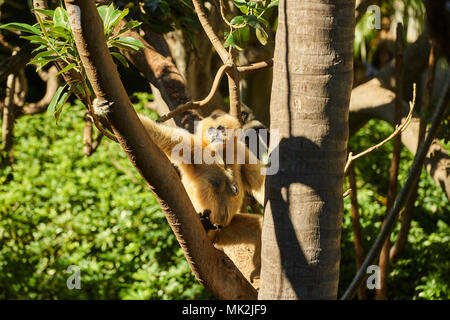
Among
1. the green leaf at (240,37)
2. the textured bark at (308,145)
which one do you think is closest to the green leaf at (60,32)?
the textured bark at (308,145)

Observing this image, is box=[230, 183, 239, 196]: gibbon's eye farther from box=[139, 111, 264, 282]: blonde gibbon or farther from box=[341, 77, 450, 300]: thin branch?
box=[341, 77, 450, 300]: thin branch

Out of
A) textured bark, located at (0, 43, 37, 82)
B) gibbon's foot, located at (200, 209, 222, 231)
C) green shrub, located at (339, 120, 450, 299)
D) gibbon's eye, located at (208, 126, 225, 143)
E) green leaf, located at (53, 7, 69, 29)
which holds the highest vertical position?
green leaf, located at (53, 7, 69, 29)

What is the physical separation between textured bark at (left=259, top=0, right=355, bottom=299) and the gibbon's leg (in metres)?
1.47

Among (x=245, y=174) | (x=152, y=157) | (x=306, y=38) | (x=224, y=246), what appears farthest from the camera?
(x=245, y=174)

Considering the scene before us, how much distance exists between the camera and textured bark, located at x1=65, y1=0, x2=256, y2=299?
80.6 inches

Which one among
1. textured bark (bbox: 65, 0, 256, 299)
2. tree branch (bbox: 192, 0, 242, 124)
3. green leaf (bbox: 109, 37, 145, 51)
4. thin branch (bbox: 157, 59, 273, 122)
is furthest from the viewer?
tree branch (bbox: 192, 0, 242, 124)

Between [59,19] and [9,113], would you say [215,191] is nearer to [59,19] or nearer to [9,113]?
[59,19]

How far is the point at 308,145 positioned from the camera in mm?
2168

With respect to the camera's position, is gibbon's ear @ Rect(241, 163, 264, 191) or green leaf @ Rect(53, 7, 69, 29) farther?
gibbon's ear @ Rect(241, 163, 264, 191)

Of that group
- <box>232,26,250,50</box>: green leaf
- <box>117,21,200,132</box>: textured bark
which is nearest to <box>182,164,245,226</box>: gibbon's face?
<box>117,21,200,132</box>: textured bark

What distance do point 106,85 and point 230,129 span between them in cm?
199
